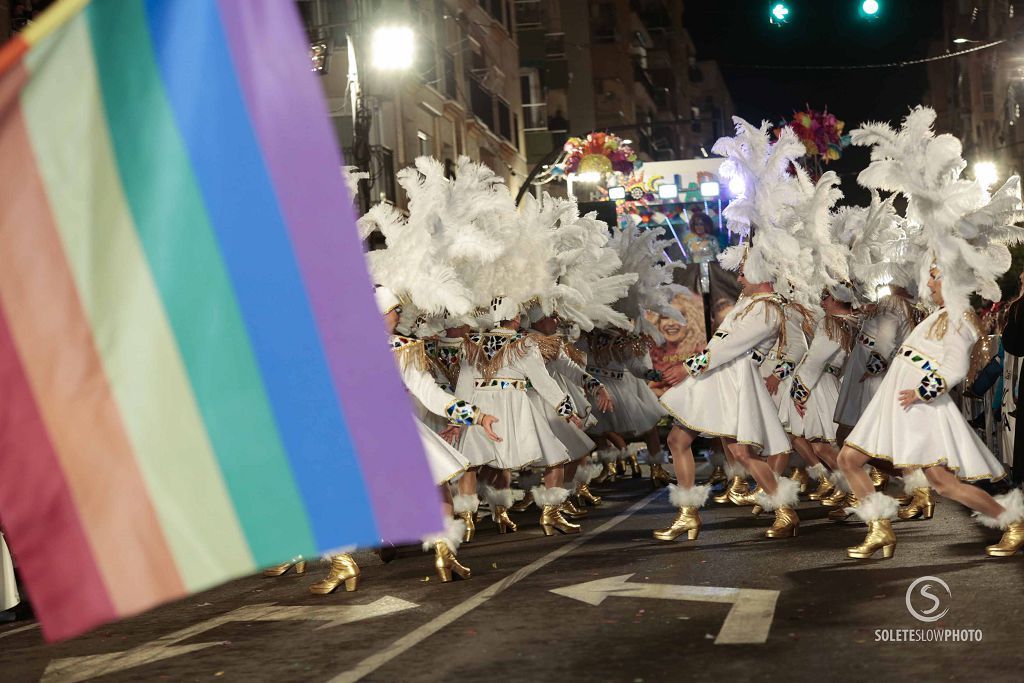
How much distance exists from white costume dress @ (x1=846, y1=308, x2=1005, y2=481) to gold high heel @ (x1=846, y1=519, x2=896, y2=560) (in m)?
0.40

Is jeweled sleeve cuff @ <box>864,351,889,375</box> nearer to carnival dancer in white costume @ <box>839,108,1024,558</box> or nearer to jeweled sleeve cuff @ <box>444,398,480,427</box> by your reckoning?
carnival dancer in white costume @ <box>839,108,1024,558</box>

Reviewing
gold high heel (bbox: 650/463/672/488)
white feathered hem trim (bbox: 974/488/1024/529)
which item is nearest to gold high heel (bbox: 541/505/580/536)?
white feathered hem trim (bbox: 974/488/1024/529)

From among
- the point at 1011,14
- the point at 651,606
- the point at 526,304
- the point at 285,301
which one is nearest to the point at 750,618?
the point at 651,606

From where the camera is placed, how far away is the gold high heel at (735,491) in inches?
540

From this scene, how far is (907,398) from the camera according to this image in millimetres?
9148

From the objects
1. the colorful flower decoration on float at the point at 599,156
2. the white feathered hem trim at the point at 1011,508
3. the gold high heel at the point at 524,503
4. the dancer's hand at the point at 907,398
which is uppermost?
the colorful flower decoration on float at the point at 599,156

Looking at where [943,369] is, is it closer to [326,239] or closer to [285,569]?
[285,569]

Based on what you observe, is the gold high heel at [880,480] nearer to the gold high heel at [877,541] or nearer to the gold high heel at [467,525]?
the gold high heel at [467,525]

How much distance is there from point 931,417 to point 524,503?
6.24 metres

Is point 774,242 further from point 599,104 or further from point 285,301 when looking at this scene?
point 599,104

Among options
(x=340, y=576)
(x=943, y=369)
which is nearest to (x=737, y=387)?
(x=943, y=369)

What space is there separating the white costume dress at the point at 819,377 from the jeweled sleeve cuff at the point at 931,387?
10.9ft

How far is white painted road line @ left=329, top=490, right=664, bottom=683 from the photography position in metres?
6.43

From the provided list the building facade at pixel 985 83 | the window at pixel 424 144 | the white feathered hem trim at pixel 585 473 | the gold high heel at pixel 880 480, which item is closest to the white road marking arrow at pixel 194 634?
the white feathered hem trim at pixel 585 473
